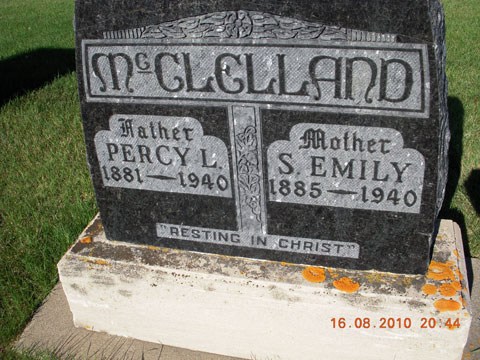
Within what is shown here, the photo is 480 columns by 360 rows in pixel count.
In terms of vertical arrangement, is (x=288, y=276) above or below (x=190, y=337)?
above

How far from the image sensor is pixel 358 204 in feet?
7.33

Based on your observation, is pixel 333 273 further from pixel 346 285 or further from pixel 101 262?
pixel 101 262

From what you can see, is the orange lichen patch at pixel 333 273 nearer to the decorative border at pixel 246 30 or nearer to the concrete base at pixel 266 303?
the concrete base at pixel 266 303

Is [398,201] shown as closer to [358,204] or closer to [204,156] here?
[358,204]

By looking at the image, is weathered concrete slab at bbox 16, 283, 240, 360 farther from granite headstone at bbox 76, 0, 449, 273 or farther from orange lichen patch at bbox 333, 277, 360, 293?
orange lichen patch at bbox 333, 277, 360, 293

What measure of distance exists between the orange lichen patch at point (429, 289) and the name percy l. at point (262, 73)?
77 centimetres

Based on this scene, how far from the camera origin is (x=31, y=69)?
6.70m

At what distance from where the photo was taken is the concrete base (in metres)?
2.24

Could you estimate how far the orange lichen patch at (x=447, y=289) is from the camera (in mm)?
2217

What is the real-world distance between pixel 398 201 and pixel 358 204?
6.1 inches

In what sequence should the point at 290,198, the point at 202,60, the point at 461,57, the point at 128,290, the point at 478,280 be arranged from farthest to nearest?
1. the point at 461,57
2. the point at 478,280
3. the point at 128,290
4. the point at 290,198
5. the point at 202,60

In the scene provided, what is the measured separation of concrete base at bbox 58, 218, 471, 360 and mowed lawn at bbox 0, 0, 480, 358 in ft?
1.58

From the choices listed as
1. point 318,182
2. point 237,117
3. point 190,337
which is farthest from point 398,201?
point 190,337

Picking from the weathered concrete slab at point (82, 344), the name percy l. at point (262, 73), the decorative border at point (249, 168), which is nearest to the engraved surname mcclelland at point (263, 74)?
the name percy l. at point (262, 73)
